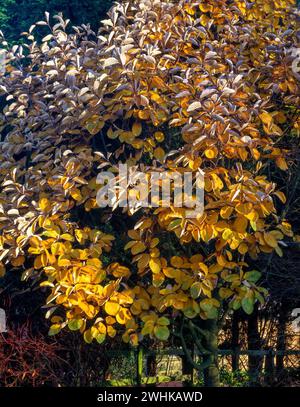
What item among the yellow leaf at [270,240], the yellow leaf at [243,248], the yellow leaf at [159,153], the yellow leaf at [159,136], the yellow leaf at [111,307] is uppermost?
the yellow leaf at [159,136]

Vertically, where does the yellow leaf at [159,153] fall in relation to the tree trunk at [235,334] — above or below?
above

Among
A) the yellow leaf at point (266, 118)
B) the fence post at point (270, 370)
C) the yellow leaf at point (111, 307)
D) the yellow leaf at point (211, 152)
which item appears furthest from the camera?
the fence post at point (270, 370)

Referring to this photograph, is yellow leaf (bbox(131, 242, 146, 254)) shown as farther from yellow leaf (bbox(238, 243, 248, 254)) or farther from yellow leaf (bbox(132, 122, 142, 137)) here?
yellow leaf (bbox(132, 122, 142, 137))

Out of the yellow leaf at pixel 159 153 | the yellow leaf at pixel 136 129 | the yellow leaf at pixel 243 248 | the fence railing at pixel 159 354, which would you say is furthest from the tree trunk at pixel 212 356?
the yellow leaf at pixel 136 129

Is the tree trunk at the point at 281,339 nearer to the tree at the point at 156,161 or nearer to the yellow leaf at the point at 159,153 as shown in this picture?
the tree at the point at 156,161

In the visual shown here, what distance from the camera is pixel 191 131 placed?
5102mm

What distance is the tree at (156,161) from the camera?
5.16 metres

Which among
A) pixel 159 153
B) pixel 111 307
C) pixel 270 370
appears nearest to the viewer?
pixel 111 307

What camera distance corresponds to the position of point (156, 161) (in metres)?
5.51

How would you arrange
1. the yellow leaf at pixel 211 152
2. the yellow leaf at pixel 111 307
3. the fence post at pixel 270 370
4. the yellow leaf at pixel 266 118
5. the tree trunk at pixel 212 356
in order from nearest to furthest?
the yellow leaf at pixel 211 152 < the yellow leaf at pixel 111 307 < the yellow leaf at pixel 266 118 < the tree trunk at pixel 212 356 < the fence post at pixel 270 370

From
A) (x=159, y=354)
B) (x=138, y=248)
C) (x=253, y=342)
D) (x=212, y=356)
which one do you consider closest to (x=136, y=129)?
(x=138, y=248)

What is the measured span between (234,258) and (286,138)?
120 cm

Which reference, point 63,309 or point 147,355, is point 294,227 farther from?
point 63,309

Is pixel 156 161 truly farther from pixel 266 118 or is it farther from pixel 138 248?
pixel 266 118
